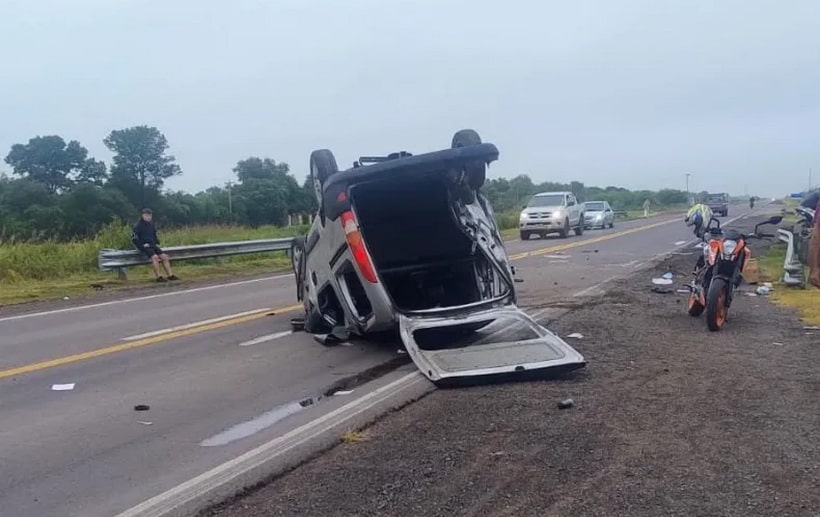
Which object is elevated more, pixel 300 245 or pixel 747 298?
pixel 300 245

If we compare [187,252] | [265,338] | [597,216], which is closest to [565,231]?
[597,216]

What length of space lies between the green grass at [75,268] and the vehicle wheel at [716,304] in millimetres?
11974

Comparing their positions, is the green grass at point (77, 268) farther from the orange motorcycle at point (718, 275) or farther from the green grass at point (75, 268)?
the orange motorcycle at point (718, 275)

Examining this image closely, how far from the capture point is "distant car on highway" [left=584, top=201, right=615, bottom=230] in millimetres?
45625

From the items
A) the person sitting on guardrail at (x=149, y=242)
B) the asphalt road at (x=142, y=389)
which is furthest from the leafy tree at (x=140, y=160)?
the asphalt road at (x=142, y=389)

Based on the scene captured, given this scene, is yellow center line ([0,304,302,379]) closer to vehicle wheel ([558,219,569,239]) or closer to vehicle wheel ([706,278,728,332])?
vehicle wheel ([706,278,728,332])

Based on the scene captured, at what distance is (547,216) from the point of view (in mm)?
35875

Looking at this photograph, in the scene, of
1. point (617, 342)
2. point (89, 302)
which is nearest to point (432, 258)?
point (617, 342)

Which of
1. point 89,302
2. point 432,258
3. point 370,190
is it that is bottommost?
point 89,302

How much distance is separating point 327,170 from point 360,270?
58.2 inches

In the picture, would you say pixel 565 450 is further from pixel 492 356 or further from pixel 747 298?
pixel 747 298

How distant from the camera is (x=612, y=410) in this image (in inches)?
248

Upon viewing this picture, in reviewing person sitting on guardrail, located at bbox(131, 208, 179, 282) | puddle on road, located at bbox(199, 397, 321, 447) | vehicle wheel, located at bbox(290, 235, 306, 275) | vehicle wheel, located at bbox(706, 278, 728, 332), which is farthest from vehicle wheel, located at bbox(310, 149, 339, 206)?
person sitting on guardrail, located at bbox(131, 208, 179, 282)

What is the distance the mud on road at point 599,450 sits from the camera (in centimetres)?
450
